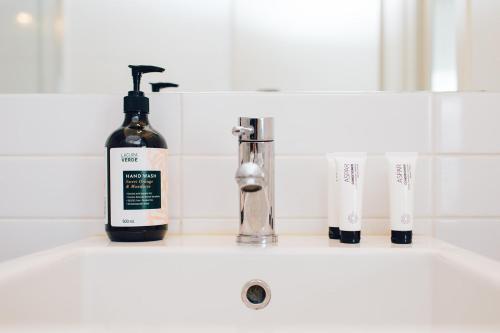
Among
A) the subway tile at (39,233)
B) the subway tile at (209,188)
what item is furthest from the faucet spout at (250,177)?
the subway tile at (39,233)

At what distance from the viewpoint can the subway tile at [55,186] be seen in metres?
0.84

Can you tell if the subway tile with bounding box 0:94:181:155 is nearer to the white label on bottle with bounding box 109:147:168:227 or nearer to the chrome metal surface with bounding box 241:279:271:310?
the white label on bottle with bounding box 109:147:168:227

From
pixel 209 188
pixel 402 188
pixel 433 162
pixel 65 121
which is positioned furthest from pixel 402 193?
pixel 65 121

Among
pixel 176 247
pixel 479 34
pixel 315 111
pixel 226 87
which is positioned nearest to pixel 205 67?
pixel 226 87

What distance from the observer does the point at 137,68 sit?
75 cm

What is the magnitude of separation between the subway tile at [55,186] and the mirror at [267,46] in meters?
0.11

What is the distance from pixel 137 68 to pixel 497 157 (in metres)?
0.52

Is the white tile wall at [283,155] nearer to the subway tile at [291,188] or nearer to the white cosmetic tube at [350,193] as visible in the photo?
the subway tile at [291,188]

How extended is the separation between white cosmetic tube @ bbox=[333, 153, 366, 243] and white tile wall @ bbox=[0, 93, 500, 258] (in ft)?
0.36

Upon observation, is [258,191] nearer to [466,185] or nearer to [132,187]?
[132,187]

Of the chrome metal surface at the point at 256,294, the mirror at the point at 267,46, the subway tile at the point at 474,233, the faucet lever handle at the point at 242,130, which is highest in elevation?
the mirror at the point at 267,46

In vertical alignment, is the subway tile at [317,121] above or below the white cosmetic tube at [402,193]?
above

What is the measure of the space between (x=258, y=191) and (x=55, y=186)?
314 millimetres

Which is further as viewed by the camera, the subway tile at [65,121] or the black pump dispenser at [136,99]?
the subway tile at [65,121]
